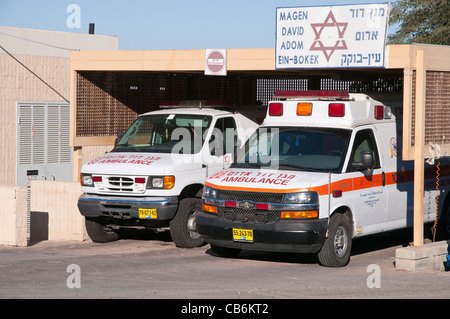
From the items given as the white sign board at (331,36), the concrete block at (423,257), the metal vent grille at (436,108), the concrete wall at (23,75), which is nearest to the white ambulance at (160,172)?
the white sign board at (331,36)

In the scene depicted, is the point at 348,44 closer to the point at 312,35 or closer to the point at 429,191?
the point at 312,35

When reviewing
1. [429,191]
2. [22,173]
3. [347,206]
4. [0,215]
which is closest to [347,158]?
[347,206]

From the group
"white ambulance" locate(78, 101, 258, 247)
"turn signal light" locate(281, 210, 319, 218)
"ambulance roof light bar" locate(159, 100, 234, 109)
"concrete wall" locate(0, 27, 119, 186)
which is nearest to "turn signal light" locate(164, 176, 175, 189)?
"white ambulance" locate(78, 101, 258, 247)

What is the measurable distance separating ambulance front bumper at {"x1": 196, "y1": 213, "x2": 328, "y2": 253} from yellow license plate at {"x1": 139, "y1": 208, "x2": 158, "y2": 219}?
1.51 m

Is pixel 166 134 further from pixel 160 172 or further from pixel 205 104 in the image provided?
pixel 160 172

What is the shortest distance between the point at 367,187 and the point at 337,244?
3.37 feet

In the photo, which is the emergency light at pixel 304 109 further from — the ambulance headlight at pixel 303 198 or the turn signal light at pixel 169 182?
the turn signal light at pixel 169 182

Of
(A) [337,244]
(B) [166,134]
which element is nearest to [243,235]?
(A) [337,244]

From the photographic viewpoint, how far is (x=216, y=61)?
Answer: 12641 mm

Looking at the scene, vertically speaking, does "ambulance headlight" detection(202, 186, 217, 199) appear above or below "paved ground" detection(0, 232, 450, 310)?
above

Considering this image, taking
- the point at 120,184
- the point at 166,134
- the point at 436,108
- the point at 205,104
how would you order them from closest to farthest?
the point at 436,108 → the point at 120,184 → the point at 166,134 → the point at 205,104

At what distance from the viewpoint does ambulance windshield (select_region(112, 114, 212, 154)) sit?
12641mm

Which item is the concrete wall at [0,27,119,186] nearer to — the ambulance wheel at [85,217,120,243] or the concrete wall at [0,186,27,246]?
the concrete wall at [0,186,27,246]
